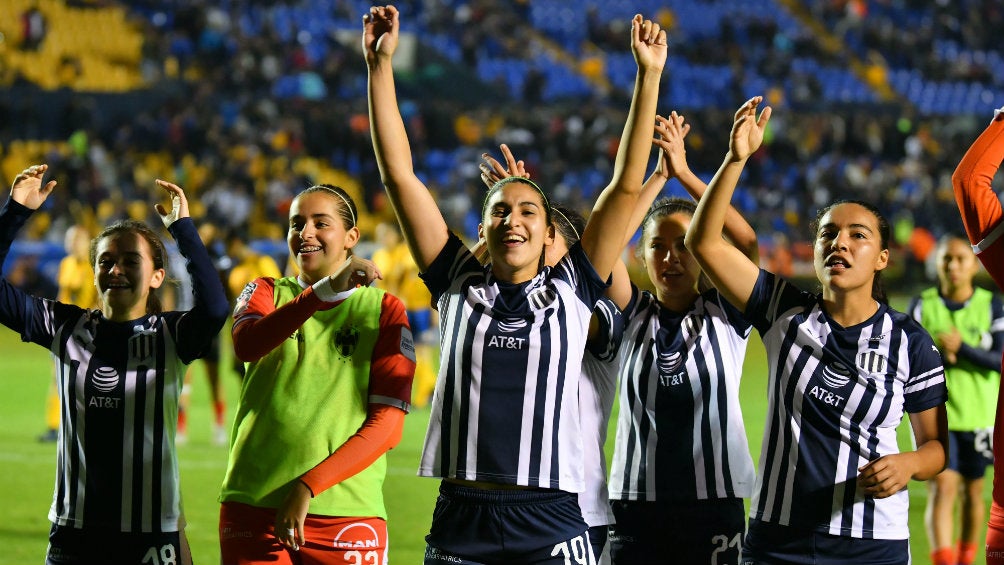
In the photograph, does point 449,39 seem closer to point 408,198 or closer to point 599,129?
point 599,129

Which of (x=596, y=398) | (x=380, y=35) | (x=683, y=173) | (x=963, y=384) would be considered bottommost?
(x=596, y=398)

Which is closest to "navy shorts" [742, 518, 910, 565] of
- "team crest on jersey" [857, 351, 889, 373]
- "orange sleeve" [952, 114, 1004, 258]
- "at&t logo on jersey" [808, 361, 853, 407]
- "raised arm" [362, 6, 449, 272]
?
"at&t logo on jersey" [808, 361, 853, 407]

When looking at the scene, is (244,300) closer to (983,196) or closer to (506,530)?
(506,530)

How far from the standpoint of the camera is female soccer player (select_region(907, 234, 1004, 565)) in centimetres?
676

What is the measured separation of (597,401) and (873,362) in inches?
38.6

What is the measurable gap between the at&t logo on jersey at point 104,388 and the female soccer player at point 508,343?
1041 millimetres

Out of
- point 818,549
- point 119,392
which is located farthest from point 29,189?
point 818,549

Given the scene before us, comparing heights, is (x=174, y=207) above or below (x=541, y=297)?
above

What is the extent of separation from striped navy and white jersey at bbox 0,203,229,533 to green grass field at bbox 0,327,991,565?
3.31 m

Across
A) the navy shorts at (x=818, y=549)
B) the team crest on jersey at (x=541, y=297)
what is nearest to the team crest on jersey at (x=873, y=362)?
the navy shorts at (x=818, y=549)

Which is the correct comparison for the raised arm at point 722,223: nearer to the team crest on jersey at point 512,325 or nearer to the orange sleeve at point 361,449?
the team crest on jersey at point 512,325

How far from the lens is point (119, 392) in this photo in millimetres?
3748

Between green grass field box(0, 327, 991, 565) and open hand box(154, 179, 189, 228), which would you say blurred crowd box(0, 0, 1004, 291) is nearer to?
green grass field box(0, 327, 991, 565)

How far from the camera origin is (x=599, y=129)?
27375mm
